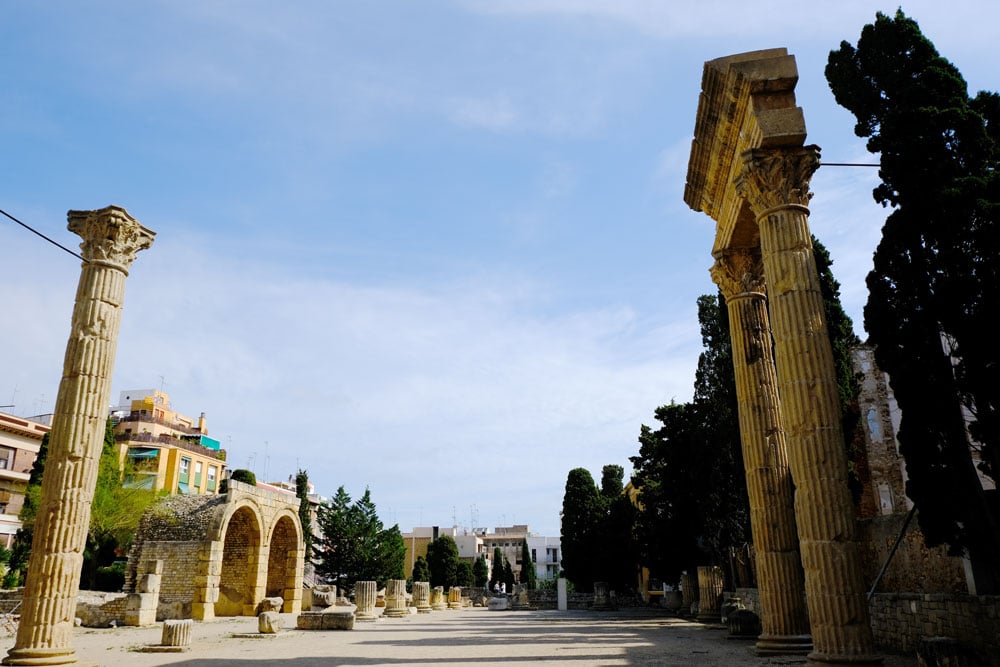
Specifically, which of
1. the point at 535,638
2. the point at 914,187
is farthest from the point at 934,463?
the point at 535,638

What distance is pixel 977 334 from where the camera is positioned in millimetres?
8977

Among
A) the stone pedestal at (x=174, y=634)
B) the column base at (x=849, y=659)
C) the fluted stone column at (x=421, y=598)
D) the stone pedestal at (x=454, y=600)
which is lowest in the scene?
the stone pedestal at (x=454, y=600)

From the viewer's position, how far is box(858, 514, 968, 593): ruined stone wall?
11312 mm

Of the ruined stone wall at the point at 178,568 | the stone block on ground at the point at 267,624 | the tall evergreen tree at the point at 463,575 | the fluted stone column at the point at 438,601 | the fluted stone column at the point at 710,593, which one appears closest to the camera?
the stone block on ground at the point at 267,624

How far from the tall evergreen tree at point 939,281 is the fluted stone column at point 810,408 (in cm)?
246

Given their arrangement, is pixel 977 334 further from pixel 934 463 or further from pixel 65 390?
pixel 65 390

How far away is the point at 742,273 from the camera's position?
11.9 meters

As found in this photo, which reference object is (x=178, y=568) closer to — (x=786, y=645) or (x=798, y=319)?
(x=786, y=645)

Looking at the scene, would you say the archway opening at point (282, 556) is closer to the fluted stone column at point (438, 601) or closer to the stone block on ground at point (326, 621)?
the stone block on ground at point (326, 621)

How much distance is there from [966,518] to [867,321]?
3.13 metres

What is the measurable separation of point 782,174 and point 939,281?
124 inches

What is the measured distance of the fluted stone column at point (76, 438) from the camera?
28.3 feet

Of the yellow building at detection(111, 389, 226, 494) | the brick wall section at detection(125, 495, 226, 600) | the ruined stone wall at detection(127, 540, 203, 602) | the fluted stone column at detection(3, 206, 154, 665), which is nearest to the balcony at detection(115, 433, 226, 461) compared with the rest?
the yellow building at detection(111, 389, 226, 494)

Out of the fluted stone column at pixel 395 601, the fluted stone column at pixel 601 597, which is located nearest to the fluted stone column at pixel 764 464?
the fluted stone column at pixel 395 601
